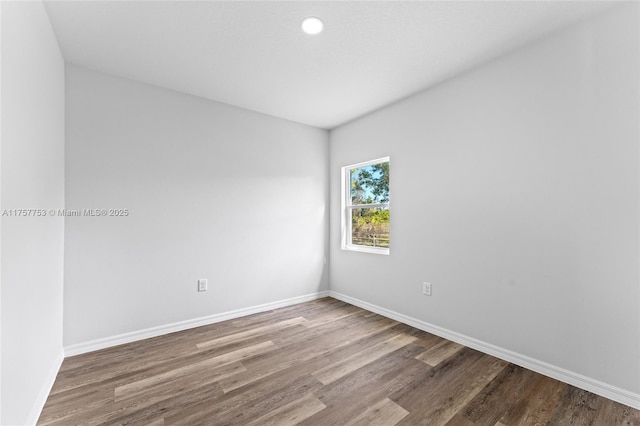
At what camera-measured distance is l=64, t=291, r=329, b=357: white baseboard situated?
2422 mm

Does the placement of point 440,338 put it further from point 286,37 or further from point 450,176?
point 286,37

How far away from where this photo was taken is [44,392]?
1782mm

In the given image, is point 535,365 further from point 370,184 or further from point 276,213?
point 276,213

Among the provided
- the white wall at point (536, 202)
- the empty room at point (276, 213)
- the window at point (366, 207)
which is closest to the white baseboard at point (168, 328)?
the empty room at point (276, 213)

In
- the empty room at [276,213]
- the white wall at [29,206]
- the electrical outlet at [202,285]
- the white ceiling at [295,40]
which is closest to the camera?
the white wall at [29,206]

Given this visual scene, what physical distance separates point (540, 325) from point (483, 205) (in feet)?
3.29

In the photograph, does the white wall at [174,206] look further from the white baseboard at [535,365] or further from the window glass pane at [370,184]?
the white baseboard at [535,365]

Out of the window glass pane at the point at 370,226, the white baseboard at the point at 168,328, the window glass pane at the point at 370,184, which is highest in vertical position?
the window glass pane at the point at 370,184

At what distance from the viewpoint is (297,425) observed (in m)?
1.58

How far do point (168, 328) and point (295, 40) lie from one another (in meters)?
2.91

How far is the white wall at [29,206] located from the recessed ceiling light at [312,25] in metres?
1.53

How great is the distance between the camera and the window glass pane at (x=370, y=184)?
350 centimetres

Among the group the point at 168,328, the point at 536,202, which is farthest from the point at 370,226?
the point at 168,328

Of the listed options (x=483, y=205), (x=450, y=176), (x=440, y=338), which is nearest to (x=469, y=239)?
(x=483, y=205)
